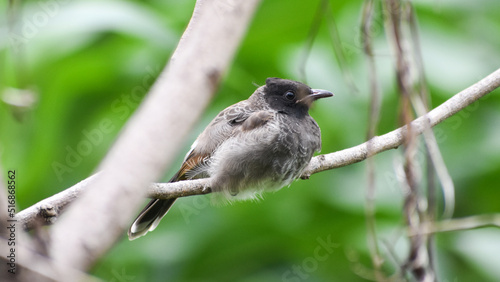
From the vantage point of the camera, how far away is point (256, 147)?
388 centimetres

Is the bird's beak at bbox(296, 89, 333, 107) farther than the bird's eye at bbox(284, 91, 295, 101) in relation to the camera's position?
No

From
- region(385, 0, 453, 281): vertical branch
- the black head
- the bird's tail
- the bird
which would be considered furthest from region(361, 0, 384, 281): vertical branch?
the bird's tail

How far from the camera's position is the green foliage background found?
5016 mm

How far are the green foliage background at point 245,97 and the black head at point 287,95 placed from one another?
64 centimetres

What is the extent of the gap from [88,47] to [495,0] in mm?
3999

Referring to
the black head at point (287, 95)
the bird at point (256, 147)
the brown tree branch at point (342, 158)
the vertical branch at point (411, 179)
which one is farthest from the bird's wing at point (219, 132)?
the vertical branch at point (411, 179)

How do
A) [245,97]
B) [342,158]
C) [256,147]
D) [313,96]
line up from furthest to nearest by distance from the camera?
[245,97], [313,96], [256,147], [342,158]

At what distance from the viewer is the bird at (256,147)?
3855 millimetres

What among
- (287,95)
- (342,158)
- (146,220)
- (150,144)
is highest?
(150,144)

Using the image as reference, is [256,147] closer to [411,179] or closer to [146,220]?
[146,220]

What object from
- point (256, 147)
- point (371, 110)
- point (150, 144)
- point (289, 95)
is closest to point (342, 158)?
point (256, 147)

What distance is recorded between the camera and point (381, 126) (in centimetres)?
549

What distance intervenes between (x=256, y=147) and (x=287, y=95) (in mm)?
601

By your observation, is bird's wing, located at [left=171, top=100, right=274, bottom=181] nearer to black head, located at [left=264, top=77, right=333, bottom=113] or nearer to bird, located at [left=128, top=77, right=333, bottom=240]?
bird, located at [left=128, top=77, right=333, bottom=240]
